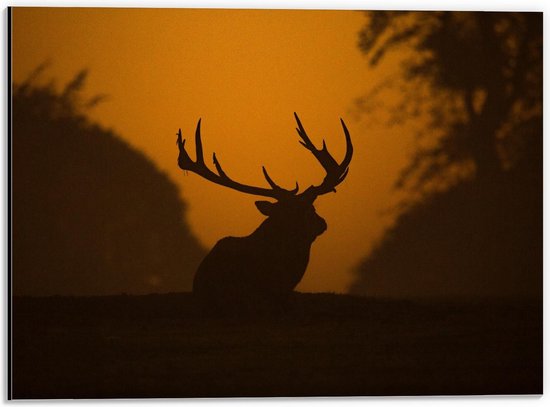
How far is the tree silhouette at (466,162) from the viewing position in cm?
400

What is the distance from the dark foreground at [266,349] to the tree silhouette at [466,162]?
0.47 ft

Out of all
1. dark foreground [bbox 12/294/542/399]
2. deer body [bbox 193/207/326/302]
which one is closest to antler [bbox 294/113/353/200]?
deer body [bbox 193/207/326/302]

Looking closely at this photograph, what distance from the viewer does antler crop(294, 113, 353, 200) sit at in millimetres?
3949

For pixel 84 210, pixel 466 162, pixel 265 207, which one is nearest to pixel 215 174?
pixel 265 207

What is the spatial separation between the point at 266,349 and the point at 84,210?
38.0 inches

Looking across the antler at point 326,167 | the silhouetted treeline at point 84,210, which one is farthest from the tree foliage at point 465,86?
the silhouetted treeline at point 84,210

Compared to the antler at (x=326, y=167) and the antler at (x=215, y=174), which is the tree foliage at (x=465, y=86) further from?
the antler at (x=215, y=174)

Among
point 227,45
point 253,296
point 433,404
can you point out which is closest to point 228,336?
point 253,296

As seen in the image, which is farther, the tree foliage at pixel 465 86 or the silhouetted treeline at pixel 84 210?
the tree foliage at pixel 465 86

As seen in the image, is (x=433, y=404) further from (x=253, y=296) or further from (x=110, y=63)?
(x=110, y=63)

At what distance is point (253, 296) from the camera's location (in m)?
3.98

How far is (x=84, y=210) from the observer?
392 cm

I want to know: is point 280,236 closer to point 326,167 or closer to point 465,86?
point 326,167

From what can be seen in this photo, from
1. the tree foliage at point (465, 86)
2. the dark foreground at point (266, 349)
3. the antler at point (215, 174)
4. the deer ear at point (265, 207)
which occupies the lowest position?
the dark foreground at point (266, 349)
